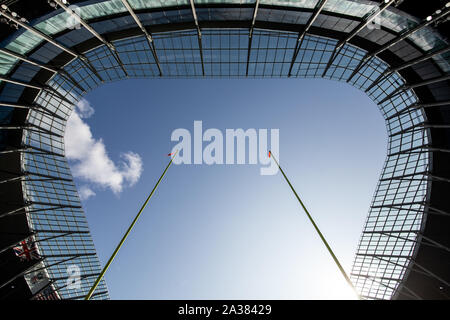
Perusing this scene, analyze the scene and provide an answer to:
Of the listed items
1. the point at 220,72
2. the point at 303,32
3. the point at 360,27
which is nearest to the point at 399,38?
the point at 360,27

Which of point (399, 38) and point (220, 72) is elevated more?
point (220, 72)

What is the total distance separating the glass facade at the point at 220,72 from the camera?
17344 millimetres

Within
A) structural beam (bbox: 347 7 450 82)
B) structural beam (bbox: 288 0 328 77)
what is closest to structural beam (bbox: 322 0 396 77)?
structural beam (bbox: 347 7 450 82)

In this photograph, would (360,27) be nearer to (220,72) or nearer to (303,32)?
(303,32)

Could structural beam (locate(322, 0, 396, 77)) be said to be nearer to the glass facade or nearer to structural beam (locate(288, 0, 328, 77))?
the glass facade

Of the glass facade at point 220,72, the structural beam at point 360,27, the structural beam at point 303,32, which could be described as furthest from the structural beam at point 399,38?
the structural beam at point 303,32

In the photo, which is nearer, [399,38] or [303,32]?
[399,38]

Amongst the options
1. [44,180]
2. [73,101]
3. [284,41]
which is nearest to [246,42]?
[284,41]

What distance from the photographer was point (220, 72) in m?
22.9

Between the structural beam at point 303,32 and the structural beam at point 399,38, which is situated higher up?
the structural beam at point 303,32

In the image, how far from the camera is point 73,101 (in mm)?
24359

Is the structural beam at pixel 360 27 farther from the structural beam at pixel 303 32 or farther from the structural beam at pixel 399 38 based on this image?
the structural beam at pixel 303 32

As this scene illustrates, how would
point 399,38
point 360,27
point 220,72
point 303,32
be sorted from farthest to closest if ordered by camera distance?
point 220,72
point 303,32
point 360,27
point 399,38
